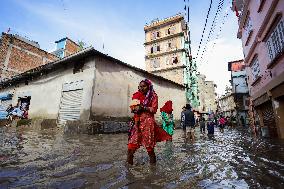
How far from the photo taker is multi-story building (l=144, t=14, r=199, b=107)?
33938mm

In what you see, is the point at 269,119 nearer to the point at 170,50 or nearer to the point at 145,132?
the point at 145,132

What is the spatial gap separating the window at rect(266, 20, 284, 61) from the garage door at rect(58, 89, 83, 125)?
10.1 meters

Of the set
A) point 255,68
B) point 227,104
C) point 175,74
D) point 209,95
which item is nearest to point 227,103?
point 227,104

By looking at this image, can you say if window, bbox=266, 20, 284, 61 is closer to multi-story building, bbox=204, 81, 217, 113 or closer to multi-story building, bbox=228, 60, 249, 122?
multi-story building, bbox=228, 60, 249, 122

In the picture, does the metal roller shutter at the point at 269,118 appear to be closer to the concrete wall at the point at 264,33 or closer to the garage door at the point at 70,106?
the concrete wall at the point at 264,33

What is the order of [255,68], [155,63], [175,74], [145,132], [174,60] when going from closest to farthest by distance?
[145,132]
[255,68]
[175,74]
[174,60]
[155,63]

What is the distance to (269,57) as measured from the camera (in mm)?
8852

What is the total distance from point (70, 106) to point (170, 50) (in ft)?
82.6

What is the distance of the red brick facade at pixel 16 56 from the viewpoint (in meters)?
25.3

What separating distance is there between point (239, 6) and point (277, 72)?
927 centimetres

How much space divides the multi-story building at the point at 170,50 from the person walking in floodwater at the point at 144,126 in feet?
95.5

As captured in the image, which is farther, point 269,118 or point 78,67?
point 78,67

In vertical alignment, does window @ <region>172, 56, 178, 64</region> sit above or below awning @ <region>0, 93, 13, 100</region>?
above

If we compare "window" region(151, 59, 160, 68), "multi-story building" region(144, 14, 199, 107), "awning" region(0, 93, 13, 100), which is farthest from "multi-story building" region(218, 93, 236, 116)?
"awning" region(0, 93, 13, 100)
